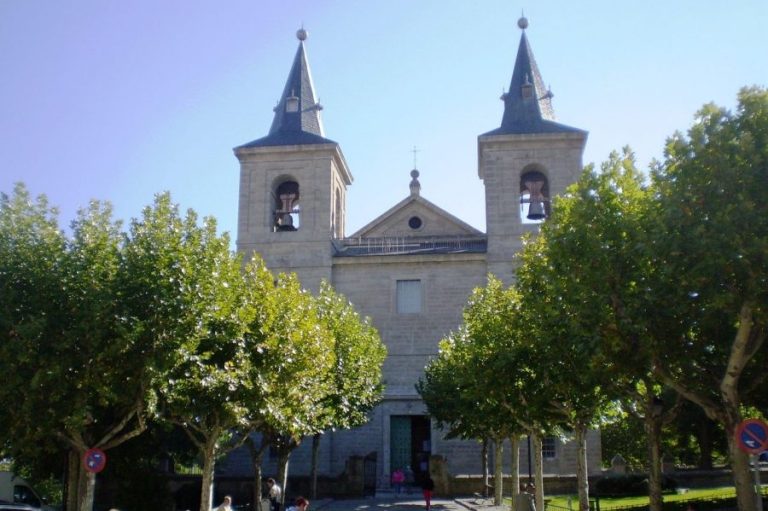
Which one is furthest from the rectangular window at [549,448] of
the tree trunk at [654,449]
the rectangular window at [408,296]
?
the tree trunk at [654,449]

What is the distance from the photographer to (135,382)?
16.2 metres

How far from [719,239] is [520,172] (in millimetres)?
23392

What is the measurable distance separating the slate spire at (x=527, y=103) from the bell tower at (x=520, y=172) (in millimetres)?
48

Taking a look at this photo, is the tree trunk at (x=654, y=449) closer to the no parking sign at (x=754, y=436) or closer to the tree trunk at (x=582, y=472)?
the tree trunk at (x=582, y=472)

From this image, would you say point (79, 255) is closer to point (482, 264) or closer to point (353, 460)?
point (353, 460)

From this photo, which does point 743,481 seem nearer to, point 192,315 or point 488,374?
point 488,374

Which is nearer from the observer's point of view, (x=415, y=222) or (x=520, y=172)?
(x=520, y=172)

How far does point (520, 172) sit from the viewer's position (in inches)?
1436

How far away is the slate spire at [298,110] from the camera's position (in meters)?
38.3

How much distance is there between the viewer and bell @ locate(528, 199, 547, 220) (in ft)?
118

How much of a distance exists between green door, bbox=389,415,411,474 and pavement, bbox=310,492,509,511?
2783mm

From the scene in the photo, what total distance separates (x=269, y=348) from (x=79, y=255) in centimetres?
479

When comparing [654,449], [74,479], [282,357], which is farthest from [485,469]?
[74,479]

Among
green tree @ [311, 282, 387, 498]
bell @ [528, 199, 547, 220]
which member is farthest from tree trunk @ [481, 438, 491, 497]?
bell @ [528, 199, 547, 220]
